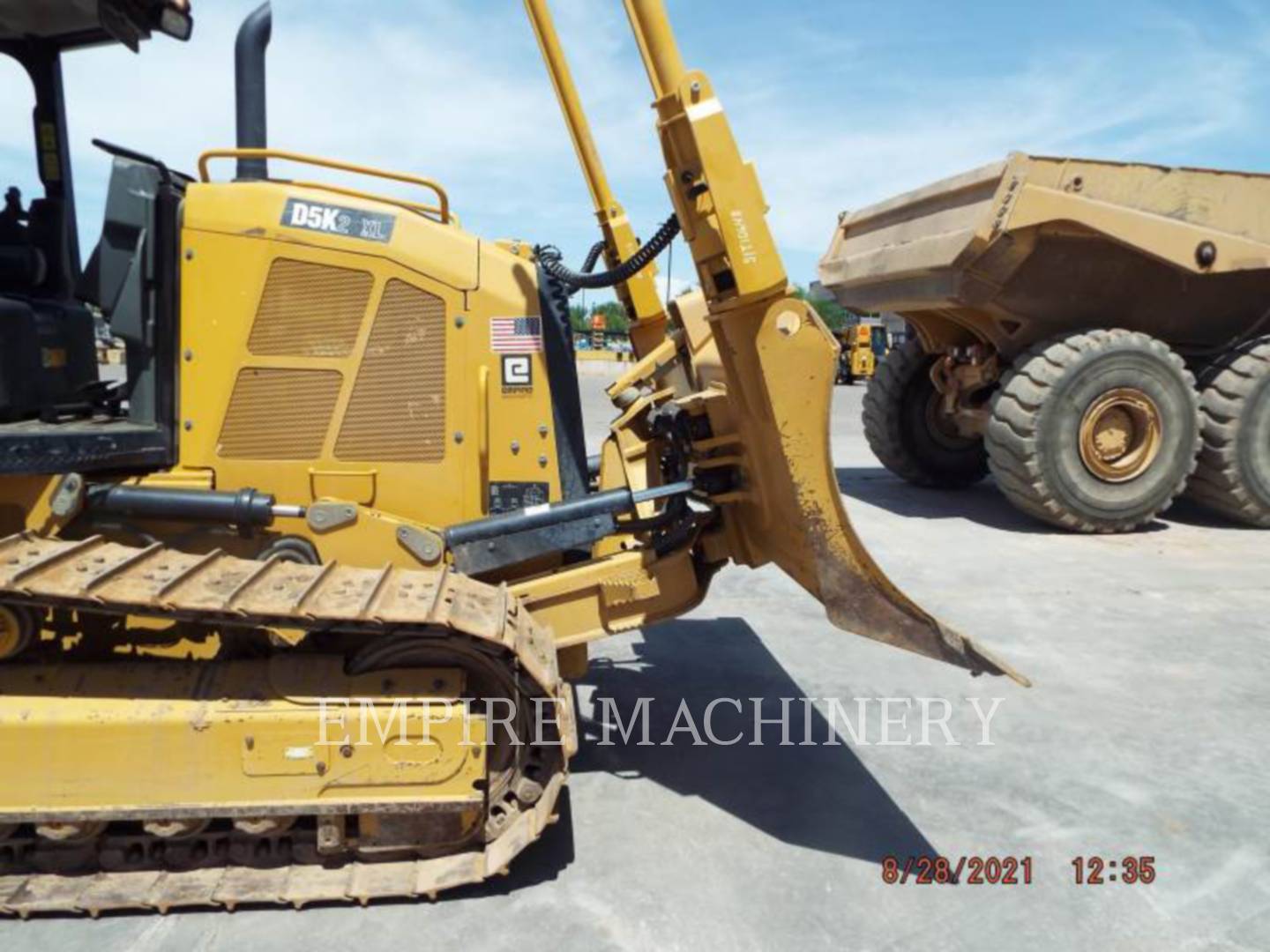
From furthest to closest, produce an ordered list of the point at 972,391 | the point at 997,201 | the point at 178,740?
the point at 972,391
the point at 997,201
the point at 178,740

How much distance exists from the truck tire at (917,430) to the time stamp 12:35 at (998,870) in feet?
23.0

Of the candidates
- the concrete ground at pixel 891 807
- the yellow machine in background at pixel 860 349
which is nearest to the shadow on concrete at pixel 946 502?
the concrete ground at pixel 891 807

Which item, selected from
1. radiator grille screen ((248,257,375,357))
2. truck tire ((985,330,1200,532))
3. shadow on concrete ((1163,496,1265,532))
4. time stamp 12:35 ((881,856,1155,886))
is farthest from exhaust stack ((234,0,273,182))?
shadow on concrete ((1163,496,1265,532))

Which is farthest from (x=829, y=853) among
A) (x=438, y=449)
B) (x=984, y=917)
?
(x=438, y=449)

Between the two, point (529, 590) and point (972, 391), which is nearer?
point (529, 590)

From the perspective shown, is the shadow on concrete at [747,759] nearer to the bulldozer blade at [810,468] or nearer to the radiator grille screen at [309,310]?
the bulldozer blade at [810,468]

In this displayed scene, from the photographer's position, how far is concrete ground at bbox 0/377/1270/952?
2750 millimetres

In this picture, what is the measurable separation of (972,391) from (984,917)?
22.5 feet

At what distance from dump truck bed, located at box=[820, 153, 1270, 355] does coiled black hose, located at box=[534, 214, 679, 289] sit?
4.75 m

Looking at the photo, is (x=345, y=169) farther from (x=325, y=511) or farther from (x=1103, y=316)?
(x=1103, y=316)

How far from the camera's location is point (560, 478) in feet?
11.6

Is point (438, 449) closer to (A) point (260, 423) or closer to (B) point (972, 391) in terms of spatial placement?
(A) point (260, 423)

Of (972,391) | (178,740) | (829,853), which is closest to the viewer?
(178,740)

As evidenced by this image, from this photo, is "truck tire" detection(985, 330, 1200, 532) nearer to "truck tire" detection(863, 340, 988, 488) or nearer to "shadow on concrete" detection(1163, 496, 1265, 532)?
"shadow on concrete" detection(1163, 496, 1265, 532)
